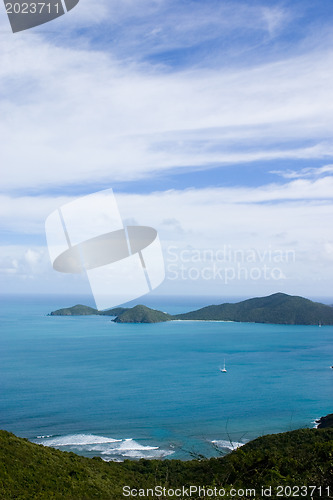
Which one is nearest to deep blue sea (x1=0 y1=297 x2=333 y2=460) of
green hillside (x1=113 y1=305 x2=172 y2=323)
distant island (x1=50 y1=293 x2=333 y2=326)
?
distant island (x1=50 y1=293 x2=333 y2=326)

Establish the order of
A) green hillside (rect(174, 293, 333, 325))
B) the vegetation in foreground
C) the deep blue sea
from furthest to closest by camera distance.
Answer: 1. green hillside (rect(174, 293, 333, 325))
2. the deep blue sea
3. the vegetation in foreground

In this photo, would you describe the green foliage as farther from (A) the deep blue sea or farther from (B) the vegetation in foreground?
(B) the vegetation in foreground

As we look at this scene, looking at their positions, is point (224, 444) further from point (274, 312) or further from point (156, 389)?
point (274, 312)

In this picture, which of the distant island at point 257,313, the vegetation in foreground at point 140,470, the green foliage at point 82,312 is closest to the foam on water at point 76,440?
the vegetation in foreground at point 140,470

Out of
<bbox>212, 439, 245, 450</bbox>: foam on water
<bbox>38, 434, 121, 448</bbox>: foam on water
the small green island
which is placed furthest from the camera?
<bbox>38, 434, 121, 448</bbox>: foam on water

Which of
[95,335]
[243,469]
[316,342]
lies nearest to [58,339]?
[95,335]

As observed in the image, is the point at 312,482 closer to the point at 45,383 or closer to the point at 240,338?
the point at 45,383
